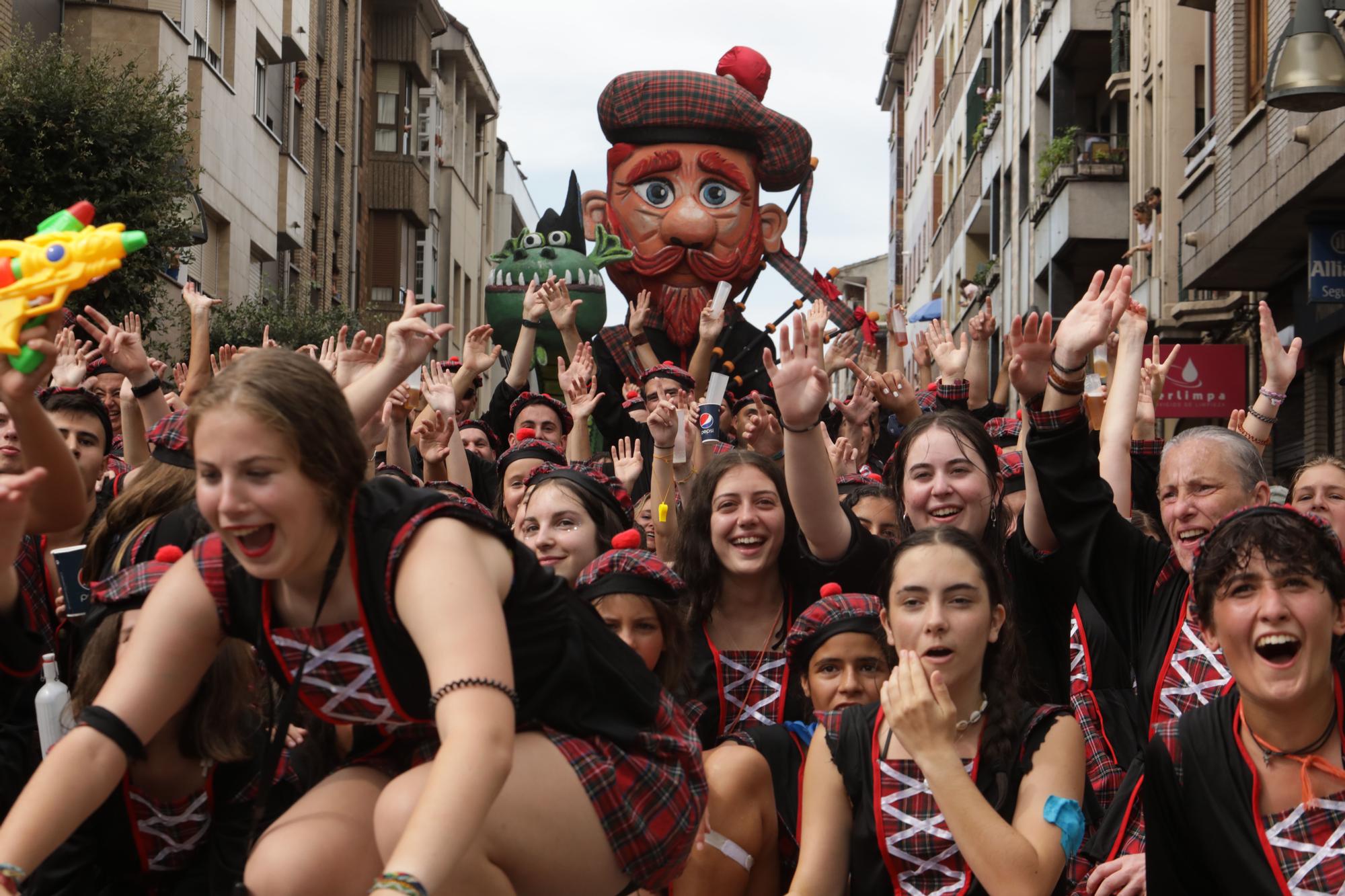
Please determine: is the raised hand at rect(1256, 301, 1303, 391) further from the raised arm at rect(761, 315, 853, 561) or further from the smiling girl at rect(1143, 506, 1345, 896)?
the smiling girl at rect(1143, 506, 1345, 896)

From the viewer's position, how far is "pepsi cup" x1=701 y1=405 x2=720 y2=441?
7691 millimetres

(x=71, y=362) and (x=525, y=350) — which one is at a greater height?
(x=525, y=350)

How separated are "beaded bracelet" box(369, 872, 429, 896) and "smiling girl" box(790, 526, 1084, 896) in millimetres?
1549

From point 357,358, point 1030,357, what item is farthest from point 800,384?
point 357,358

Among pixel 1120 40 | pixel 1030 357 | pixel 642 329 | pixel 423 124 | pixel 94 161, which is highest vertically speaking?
pixel 423 124

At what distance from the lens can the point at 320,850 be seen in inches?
123

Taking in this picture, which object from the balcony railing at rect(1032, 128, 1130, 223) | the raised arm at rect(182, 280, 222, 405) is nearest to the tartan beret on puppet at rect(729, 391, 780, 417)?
the raised arm at rect(182, 280, 222, 405)

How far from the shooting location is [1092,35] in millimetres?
26703

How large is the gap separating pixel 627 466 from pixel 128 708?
179 inches

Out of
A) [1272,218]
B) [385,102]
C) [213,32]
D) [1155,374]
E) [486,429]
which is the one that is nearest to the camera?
[1155,374]

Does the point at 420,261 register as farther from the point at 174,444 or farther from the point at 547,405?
the point at 174,444

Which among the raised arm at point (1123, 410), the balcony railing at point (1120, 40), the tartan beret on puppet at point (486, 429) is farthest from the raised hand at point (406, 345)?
the balcony railing at point (1120, 40)

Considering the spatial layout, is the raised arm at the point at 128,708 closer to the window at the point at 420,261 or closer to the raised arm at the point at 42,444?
the raised arm at the point at 42,444

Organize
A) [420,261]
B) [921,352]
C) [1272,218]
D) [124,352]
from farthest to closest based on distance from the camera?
[420,261] → [1272,218] → [921,352] → [124,352]
